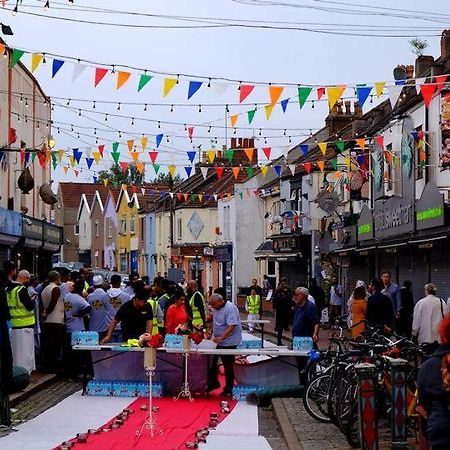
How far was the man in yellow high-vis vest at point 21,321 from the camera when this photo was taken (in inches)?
642

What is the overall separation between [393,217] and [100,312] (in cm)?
1281

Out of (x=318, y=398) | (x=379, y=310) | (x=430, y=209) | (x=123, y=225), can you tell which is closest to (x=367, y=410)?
(x=318, y=398)

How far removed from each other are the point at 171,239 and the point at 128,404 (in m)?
53.6

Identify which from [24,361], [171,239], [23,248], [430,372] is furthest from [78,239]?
[430,372]

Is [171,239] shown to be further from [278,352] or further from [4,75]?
[278,352]

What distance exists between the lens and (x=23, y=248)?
36.6 m

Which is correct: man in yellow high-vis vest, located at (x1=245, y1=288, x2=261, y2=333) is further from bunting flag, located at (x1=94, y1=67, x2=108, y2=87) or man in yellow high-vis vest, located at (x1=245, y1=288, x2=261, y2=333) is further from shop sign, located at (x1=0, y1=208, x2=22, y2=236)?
bunting flag, located at (x1=94, y1=67, x2=108, y2=87)

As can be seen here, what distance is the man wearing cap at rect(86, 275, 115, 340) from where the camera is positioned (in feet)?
64.2

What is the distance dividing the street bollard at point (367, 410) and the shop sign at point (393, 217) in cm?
1703

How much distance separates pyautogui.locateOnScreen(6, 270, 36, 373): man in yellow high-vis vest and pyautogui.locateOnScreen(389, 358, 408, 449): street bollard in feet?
23.6

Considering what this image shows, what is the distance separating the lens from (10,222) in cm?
3147

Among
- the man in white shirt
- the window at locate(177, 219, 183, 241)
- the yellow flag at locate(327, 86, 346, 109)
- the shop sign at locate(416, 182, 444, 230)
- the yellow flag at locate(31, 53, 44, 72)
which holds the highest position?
→ the window at locate(177, 219, 183, 241)

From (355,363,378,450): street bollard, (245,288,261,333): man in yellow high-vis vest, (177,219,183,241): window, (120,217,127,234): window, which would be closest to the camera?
(355,363,378,450): street bollard

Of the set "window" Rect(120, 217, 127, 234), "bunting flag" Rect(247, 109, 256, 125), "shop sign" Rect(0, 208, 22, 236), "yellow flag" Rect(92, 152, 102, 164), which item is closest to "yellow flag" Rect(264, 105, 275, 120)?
"bunting flag" Rect(247, 109, 256, 125)
